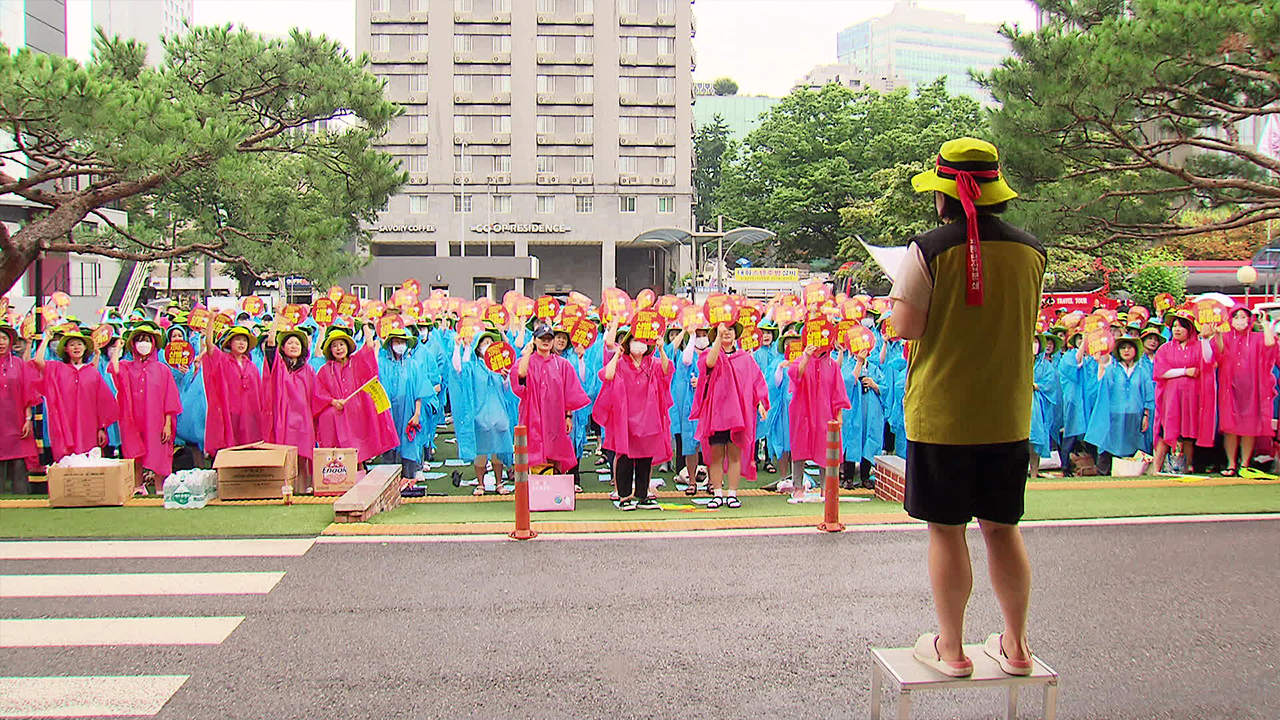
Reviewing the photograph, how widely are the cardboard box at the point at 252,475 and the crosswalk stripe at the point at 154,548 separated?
1466 millimetres

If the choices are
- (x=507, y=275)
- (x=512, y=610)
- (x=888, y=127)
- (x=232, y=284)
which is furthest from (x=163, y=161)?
(x=232, y=284)

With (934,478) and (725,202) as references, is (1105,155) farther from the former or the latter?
(725,202)

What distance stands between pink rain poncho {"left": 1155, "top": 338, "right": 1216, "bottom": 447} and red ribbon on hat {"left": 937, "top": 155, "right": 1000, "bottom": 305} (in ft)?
27.6

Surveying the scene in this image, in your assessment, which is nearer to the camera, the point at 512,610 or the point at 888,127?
the point at 512,610

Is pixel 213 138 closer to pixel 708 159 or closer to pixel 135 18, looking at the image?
pixel 708 159

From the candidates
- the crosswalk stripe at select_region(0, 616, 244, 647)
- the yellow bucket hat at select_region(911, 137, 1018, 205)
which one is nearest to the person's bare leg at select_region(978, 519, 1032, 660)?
the yellow bucket hat at select_region(911, 137, 1018, 205)

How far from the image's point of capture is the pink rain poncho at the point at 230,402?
1000cm

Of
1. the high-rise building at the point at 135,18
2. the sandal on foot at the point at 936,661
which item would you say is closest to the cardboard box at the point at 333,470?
the sandal on foot at the point at 936,661

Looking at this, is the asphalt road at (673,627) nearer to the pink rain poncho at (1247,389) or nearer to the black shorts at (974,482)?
the black shorts at (974,482)

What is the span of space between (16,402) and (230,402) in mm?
1921

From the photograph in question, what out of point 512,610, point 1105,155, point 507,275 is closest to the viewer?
point 512,610

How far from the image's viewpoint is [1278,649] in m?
5.00

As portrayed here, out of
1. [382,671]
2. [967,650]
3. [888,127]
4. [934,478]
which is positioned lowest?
[382,671]

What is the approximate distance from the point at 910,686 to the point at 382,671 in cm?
259
